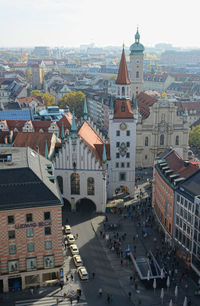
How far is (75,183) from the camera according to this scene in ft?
302

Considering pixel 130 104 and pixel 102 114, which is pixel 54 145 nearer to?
pixel 130 104

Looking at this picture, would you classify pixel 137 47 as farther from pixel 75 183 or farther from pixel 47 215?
pixel 47 215

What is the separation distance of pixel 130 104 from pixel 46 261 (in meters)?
49.9

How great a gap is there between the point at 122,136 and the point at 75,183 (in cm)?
1714

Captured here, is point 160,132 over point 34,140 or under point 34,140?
under

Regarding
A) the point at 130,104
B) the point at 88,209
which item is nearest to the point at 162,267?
the point at 88,209

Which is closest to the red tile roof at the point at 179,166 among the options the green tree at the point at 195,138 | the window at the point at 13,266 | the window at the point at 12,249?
the window at the point at 12,249

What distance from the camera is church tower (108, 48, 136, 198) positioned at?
97812mm

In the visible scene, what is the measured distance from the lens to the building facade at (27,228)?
5916 cm

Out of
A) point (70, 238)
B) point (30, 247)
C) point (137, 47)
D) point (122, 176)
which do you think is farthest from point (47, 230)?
point (137, 47)

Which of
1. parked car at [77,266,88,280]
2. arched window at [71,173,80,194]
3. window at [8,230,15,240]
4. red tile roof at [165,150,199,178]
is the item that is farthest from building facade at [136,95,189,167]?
window at [8,230,15,240]

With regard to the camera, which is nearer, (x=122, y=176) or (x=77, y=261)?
(x=77, y=261)

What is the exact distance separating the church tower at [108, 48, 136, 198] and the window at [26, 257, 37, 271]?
4147 cm

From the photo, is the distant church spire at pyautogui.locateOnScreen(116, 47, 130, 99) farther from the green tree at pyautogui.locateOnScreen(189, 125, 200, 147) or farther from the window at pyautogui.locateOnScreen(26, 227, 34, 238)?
the green tree at pyautogui.locateOnScreen(189, 125, 200, 147)
